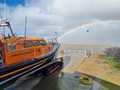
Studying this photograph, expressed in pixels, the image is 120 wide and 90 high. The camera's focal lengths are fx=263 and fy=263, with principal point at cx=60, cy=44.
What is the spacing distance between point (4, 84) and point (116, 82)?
1025 centimetres

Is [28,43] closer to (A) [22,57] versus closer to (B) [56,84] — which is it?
(A) [22,57]

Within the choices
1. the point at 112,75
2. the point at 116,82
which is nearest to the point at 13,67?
the point at 116,82

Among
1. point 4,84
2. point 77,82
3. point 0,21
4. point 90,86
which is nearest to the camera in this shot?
point 4,84

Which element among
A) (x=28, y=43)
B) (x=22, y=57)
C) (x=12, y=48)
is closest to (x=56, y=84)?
(x=28, y=43)

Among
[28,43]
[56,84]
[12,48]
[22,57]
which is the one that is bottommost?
[56,84]

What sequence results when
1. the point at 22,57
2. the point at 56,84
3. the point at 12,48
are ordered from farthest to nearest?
the point at 56,84 < the point at 22,57 < the point at 12,48

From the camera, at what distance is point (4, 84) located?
46.3ft

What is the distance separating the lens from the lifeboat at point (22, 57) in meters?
14.5

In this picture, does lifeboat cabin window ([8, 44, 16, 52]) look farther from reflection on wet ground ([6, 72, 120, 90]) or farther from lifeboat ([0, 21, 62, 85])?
reflection on wet ground ([6, 72, 120, 90])

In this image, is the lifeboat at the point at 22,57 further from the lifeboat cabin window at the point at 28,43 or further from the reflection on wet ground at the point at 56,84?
the reflection on wet ground at the point at 56,84

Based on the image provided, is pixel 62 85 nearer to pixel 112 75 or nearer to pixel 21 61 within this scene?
pixel 21 61

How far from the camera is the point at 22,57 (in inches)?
644

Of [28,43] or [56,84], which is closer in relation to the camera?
[28,43]

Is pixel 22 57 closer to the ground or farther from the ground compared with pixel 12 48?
closer to the ground
